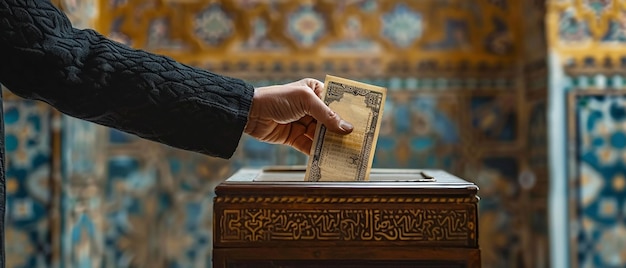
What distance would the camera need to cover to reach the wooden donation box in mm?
1143

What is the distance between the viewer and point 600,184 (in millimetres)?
2336

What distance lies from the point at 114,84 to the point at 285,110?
34 centimetres

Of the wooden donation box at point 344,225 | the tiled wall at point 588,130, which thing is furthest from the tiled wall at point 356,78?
the wooden donation box at point 344,225

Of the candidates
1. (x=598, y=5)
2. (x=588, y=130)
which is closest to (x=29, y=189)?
(x=588, y=130)

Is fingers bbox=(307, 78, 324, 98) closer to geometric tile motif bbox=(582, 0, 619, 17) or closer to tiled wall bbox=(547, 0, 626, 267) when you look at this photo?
tiled wall bbox=(547, 0, 626, 267)

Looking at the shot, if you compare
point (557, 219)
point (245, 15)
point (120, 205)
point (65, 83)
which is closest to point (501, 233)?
point (557, 219)

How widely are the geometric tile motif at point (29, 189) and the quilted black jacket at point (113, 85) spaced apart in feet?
4.36

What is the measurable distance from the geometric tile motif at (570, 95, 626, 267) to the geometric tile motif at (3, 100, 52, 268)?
203 cm

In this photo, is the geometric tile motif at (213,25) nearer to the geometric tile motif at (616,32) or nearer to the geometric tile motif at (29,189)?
the geometric tile motif at (29,189)

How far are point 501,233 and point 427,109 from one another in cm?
64

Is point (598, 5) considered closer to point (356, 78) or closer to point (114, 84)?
point (356, 78)

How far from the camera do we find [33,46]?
993 mm

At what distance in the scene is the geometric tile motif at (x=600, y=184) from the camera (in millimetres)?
2324

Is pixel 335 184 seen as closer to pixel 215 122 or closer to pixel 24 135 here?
pixel 215 122
